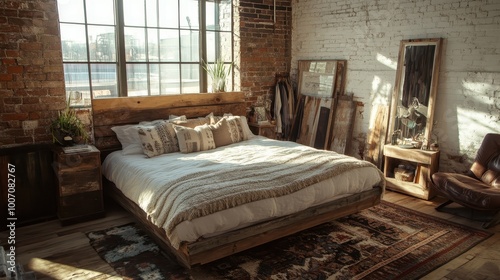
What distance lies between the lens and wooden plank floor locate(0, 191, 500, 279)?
3006 millimetres

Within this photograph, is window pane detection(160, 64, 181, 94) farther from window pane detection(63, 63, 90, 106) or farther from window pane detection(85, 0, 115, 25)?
window pane detection(63, 63, 90, 106)

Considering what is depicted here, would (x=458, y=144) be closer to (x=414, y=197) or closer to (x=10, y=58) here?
(x=414, y=197)

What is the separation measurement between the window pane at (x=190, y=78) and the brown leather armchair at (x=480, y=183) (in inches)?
133

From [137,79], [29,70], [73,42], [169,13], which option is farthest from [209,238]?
[169,13]

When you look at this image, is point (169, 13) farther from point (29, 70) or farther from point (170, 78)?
point (29, 70)

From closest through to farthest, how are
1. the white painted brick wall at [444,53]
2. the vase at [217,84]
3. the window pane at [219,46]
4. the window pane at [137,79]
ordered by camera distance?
the white painted brick wall at [444,53]
the window pane at [137,79]
the vase at [217,84]
the window pane at [219,46]

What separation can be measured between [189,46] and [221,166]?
2.45 meters

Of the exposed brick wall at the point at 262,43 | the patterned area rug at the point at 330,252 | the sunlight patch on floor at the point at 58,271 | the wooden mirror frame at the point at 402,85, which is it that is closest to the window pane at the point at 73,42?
Result: the patterned area rug at the point at 330,252

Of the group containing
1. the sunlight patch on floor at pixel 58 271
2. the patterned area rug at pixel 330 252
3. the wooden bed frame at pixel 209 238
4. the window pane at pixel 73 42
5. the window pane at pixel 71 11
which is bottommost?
the sunlight patch on floor at pixel 58 271

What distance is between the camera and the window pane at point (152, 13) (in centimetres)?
508

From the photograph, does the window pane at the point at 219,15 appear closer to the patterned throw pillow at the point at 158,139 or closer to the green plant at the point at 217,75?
the green plant at the point at 217,75

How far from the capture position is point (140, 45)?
16.6 feet

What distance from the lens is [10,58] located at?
3836 mm

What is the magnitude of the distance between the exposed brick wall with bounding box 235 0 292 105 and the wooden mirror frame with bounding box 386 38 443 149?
79.9 inches
